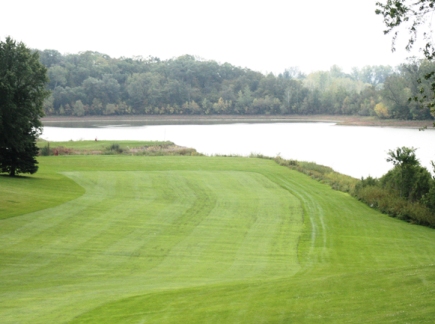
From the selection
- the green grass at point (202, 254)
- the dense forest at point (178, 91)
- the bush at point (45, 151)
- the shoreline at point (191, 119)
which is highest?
the dense forest at point (178, 91)

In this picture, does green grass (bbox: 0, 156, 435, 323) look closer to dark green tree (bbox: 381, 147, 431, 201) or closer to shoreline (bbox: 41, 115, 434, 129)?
dark green tree (bbox: 381, 147, 431, 201)

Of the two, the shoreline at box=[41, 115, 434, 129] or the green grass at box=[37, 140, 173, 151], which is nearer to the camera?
the green grass at box=[37, 140, 173, 151]

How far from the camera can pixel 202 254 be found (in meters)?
18.5

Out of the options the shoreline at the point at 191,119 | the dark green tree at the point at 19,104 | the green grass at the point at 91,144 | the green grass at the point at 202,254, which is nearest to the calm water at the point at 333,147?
the green grass at the point at 91,144

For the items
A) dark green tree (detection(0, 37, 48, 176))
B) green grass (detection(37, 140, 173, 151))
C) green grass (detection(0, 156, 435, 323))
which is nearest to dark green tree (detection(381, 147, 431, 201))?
green grass (detection(0, 156, 435, 323))

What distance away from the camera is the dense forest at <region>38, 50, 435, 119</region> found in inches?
5960

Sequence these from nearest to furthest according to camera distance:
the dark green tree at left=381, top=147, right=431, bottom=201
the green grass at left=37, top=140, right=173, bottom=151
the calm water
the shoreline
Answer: the dark green tree at left=381, top=147, right=431, bottom=201
the calm water
the green grass at left=37, top=140, right=173, bottom=151
the shoreline

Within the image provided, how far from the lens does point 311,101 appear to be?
160875mm

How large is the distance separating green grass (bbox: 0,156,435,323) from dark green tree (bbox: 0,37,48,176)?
188cm

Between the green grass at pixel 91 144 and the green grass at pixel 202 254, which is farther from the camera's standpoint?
the green grass at pixel 91 144

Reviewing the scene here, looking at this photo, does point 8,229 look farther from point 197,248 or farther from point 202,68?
point 202,68

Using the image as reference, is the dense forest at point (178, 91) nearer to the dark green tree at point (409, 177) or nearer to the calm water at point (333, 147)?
the calm water at point (333, 147)

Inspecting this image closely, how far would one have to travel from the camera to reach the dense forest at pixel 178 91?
497 ft

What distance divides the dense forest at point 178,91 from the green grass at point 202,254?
4463 inches
